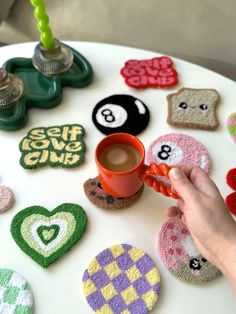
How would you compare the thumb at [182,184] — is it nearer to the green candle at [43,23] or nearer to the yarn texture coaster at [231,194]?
the yarn texture coaster at [231,194]

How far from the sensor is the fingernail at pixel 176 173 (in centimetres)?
67

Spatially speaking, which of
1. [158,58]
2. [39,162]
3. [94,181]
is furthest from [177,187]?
[158,58]

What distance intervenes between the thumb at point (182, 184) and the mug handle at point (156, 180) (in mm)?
25

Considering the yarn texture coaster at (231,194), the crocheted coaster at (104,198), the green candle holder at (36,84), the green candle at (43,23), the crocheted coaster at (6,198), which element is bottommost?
→ the yarn texture coaster at (231,194)

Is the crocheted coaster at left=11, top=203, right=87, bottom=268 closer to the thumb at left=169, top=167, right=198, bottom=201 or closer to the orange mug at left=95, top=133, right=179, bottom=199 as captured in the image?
the orange mug at left=95, top=133, right=179, bottom=199

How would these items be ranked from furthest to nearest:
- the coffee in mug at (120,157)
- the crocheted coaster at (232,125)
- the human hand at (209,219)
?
the crocheted coaster at (232,125), the coffee in mug at (120,157), the human hand at (209,219)

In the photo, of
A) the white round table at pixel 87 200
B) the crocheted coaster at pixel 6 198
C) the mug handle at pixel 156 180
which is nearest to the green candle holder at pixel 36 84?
the white round table at pixel 87 200

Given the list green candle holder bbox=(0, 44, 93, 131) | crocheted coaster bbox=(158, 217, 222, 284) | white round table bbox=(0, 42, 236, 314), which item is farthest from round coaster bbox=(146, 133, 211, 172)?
green candle holder bbox=(0, 44, 93, 131)

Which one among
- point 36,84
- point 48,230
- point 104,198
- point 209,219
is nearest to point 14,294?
point 48,230

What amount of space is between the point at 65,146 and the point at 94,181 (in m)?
0.11

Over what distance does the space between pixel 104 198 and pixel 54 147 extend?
16 centimetres

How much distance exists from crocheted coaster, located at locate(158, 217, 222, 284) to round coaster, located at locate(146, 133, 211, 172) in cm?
13

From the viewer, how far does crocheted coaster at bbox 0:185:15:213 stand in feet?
2.51

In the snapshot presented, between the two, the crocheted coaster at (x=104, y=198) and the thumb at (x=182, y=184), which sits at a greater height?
the crocheted coaster at (x=104, y=198)
